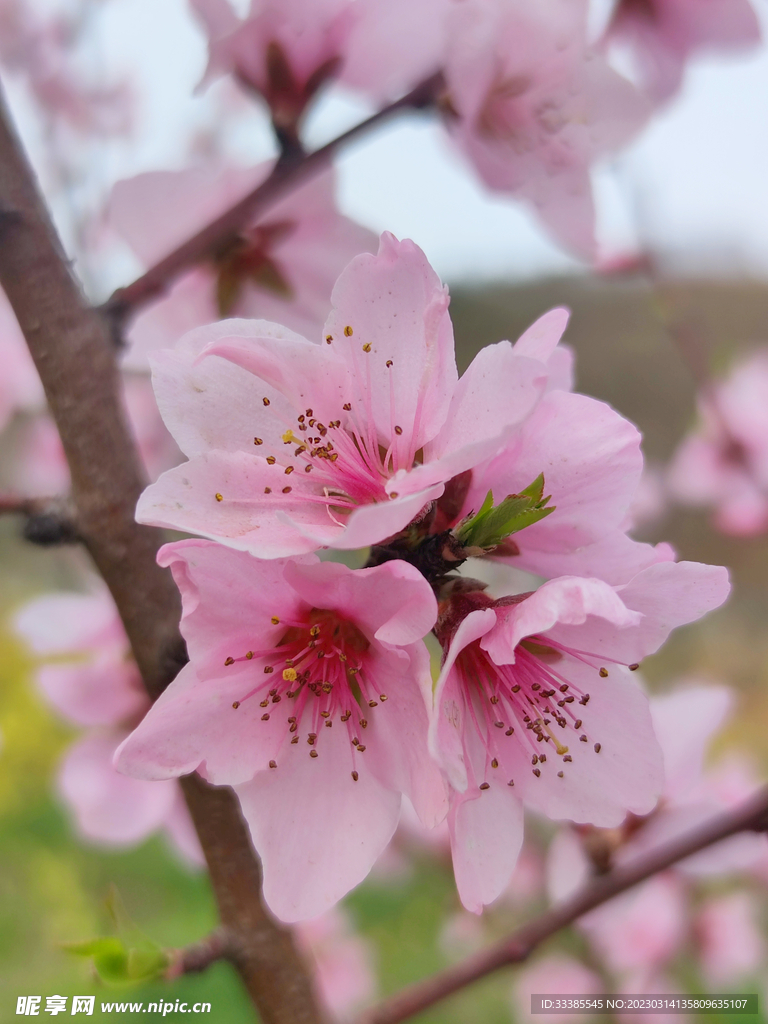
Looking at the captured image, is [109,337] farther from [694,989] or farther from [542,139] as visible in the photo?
[694,989]

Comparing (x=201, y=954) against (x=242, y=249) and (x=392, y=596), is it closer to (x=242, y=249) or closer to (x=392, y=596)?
(x=392, y=596)

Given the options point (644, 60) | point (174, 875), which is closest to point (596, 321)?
point (174, 875)

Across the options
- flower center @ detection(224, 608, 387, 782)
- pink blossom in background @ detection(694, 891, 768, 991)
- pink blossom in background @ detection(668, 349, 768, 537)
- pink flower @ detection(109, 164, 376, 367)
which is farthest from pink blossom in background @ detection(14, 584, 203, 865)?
pink blossom in background @ detection(694, 891, 768, 991)

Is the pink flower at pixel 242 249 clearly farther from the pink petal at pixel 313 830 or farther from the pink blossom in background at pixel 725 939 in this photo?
the pink blossom in background at pixel 725 939

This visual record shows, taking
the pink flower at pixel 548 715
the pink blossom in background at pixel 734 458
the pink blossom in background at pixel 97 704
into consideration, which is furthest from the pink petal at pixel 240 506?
the pink blossom in background at pixel 734 458

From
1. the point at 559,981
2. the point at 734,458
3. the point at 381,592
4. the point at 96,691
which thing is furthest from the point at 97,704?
the point at 559,981
